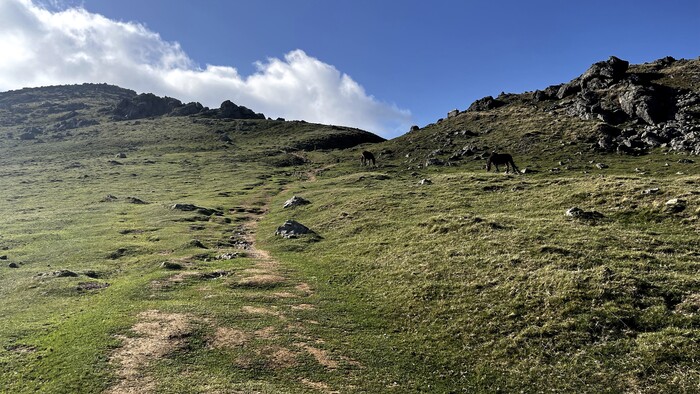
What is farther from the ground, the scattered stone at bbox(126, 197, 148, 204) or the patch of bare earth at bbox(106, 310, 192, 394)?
the scattered stone at bbox(126, 197, 148, 204)

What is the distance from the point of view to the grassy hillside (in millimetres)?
18188

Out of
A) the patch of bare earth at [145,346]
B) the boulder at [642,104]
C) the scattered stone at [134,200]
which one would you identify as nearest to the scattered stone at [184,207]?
the scattered stone at [134,200]

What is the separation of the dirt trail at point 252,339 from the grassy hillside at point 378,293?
0.14 metres

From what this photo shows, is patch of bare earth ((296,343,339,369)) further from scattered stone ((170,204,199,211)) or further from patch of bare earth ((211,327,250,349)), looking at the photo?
scattered stone ((170,204,199,211))

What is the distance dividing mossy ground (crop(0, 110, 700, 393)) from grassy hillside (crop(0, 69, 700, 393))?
13 cm

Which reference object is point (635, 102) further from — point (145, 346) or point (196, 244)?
point (145, 346)

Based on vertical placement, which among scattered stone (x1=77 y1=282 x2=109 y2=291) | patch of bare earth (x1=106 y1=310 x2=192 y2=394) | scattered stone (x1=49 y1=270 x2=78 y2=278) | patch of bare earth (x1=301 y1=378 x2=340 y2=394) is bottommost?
patch of bare earth (x1=301 y1=378 x2=340 y2=394)

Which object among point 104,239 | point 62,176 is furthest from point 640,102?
point 62,176

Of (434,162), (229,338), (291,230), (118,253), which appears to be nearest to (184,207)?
(118,253)

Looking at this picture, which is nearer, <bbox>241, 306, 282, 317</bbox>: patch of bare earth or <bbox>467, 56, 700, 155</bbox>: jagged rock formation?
<bbox>241, 306, 282, 317</bbox>: patch of bare earth

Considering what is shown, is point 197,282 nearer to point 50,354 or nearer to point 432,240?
point 50,354

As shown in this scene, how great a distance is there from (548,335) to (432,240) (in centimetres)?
1745

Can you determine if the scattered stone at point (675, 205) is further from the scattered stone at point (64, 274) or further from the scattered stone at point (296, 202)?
the scattered stone at point (64, 274)

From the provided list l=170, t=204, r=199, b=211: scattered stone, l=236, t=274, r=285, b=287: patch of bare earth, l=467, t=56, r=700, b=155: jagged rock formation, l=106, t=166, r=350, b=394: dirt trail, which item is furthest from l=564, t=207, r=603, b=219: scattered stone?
l=170, t=204, r=199, b=211: scattered stone
